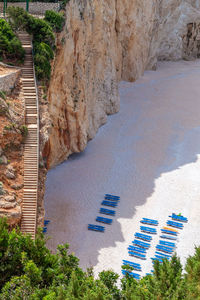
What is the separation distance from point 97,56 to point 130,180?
1454 centimetres

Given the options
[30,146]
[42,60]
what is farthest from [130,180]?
[42,60]

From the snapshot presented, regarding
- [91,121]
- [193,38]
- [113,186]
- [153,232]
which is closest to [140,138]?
[91,121]

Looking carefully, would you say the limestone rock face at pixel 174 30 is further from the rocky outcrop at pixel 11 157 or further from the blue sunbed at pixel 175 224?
the rocky outcrop at pixel 11 157

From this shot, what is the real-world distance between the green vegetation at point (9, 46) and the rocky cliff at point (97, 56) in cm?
347

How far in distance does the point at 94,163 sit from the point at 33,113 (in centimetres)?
1379

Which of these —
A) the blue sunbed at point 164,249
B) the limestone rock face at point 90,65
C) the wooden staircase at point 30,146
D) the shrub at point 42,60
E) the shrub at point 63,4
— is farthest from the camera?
the shrub at point 63,4

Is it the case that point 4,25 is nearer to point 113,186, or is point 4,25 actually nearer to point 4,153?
point 4,153

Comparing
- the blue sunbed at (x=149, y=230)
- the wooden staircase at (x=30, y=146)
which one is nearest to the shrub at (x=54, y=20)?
the wooden staircase at (x=30, y=146)

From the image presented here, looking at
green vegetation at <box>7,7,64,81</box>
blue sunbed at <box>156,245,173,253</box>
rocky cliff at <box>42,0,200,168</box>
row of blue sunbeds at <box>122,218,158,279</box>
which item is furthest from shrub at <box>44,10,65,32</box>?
blue sunbed at <box>156,245,173,253</box>

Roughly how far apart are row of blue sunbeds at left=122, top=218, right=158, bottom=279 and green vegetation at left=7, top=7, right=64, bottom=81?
13964 mm

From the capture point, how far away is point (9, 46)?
2716 cm

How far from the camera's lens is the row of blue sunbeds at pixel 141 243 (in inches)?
1097

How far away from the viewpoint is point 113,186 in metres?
36.0

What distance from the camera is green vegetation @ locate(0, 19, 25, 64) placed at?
27172 millimetres
